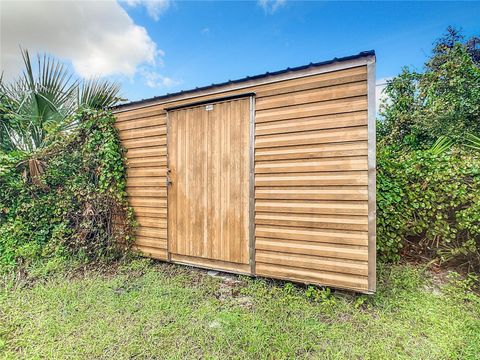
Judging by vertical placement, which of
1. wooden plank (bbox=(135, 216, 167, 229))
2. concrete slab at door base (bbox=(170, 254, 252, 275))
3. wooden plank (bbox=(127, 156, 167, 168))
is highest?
wooden plank (bbox=(127, 156, 167, 168))

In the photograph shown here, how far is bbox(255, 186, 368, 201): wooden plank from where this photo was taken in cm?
222

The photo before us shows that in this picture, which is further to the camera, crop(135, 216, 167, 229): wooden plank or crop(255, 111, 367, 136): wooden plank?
crop(135, 216, 167, 229): wooden plank

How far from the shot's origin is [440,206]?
8.80 ft

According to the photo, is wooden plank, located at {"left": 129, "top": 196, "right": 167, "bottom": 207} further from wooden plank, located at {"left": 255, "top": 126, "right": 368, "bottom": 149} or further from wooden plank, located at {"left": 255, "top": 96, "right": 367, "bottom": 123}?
wooden plank, located at {"left": 255, "top": 96, "right": 367, "bottom": 123}

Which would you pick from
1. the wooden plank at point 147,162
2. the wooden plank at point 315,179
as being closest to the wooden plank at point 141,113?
the wooden plank at point 147,162

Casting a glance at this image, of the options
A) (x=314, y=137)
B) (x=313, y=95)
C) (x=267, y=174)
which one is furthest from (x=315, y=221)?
(x=313, y=95)

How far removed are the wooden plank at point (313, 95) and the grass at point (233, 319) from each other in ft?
6.60

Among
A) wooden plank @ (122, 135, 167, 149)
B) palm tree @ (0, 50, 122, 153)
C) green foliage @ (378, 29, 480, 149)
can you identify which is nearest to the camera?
wooden plank @ (122, 135, 167, 149)

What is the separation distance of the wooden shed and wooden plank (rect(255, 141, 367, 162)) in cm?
1

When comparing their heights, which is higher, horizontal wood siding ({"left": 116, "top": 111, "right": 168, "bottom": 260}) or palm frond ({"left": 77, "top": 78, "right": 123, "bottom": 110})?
palm frond ({"left": 77, "top": 78, "right": 123, "bottom": 110})

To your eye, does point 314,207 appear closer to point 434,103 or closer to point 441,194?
point 441,194

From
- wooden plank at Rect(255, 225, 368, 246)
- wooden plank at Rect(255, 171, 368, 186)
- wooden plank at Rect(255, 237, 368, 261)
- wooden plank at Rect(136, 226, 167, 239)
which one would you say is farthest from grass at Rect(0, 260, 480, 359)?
wooden plank at Rect(255, 171, 368, 186)

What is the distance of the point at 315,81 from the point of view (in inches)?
94.2

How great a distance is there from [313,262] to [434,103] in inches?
177
